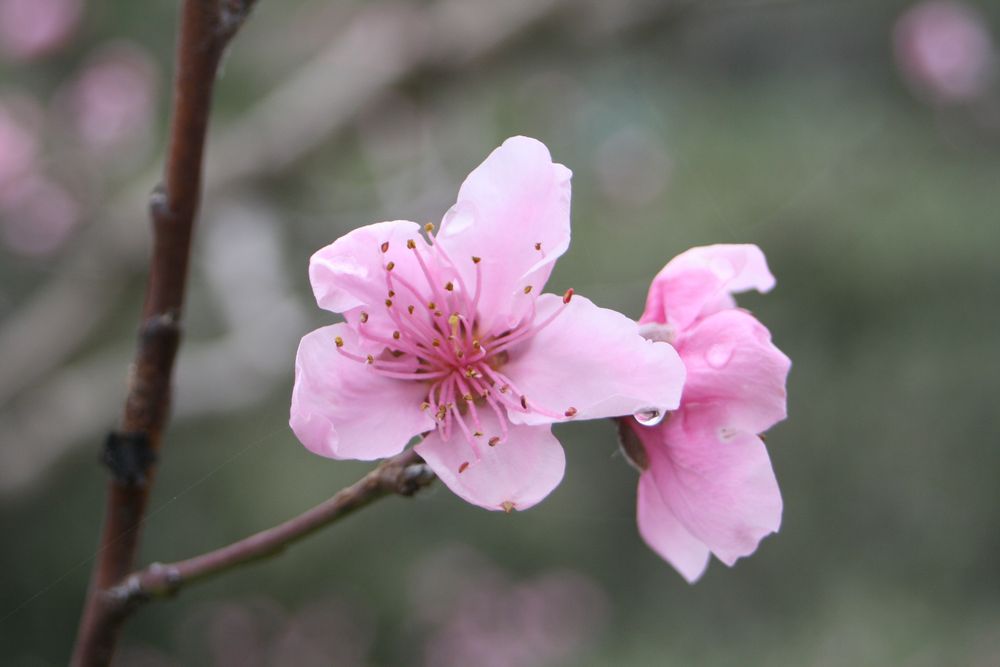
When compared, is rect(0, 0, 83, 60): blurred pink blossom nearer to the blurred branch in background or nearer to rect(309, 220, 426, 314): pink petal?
the blurred branch in background

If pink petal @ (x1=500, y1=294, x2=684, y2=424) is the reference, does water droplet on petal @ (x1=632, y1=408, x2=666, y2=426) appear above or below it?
below

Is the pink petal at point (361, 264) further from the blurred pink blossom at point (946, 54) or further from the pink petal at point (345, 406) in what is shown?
the blurred pink blossom at point (946, 54)

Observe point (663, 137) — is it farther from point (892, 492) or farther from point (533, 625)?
point (533, 625)

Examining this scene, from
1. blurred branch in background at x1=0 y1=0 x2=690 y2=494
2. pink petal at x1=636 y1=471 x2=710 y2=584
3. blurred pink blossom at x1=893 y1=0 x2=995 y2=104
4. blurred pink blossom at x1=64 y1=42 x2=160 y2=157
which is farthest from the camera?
blurred pink blossom at x1=893 y1=0 x2=995 y2=104

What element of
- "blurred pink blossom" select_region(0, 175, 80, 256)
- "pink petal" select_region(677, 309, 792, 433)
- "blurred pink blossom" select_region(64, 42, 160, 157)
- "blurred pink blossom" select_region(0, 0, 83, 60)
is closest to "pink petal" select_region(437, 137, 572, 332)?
"pink petal" select_region(677, 309, 792, 433)

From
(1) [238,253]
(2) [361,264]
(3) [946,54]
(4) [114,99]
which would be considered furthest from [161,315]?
(3) [946,54]

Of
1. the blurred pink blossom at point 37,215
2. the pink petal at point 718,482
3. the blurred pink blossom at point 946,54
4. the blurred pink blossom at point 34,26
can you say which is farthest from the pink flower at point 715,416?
the blurred pink blossom at point 946,54

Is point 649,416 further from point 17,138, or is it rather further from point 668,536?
point 17,138
